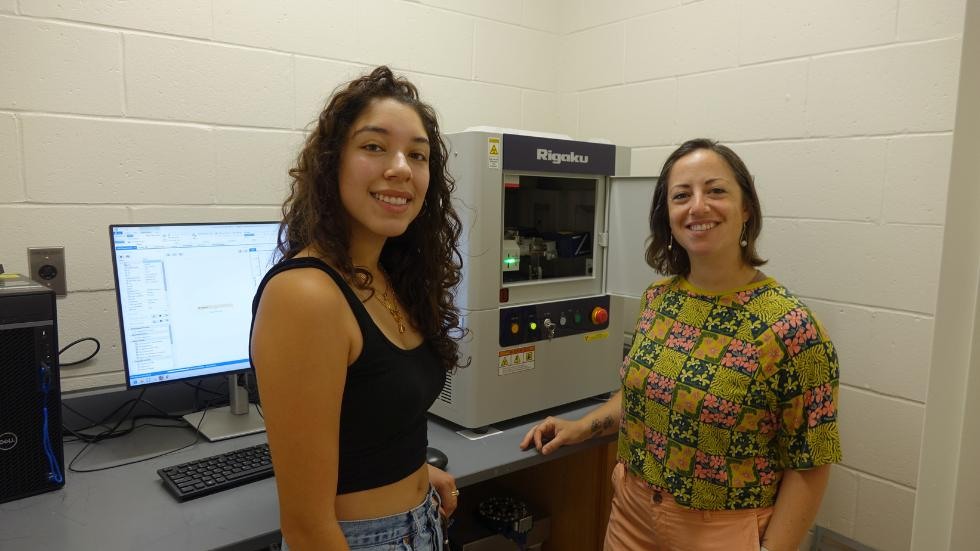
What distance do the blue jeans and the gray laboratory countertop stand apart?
14 cm

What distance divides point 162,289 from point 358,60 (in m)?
0.97

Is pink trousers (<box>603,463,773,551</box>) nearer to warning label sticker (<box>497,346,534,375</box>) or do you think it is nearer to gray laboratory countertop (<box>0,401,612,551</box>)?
gray laboratory countertop (<box>0,401,612,551</box>)

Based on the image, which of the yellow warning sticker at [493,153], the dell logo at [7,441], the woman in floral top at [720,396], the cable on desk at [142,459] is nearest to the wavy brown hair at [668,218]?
the woman in floral top at [720,396]

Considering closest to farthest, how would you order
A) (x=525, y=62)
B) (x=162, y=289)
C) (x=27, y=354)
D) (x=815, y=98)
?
(x=27, y=354) < (x=162, y=289) < (x=815, y=98) < (x=525, y=62)

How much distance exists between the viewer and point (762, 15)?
1.90 metres

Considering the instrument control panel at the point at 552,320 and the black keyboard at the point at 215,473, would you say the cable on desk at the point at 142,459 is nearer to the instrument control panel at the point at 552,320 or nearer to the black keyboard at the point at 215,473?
the black keyboard at the point at 215,473

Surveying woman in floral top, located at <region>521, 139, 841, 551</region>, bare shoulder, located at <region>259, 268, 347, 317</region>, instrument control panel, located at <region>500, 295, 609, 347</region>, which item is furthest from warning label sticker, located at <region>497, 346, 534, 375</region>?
bare shoulder, located at <region>259, 268, 347, 317</region>

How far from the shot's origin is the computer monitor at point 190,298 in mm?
1378

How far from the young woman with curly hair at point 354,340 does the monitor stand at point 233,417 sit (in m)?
0.62

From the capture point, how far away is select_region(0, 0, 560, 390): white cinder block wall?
149 cm

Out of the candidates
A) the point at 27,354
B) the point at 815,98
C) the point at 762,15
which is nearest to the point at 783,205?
the point at 815,98

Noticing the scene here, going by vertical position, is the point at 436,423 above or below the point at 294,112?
below

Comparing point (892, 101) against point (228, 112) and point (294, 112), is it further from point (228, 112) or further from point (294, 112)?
point (228, 112)

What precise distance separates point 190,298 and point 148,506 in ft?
1.54
